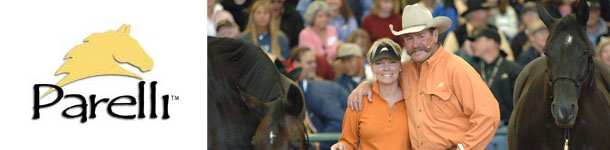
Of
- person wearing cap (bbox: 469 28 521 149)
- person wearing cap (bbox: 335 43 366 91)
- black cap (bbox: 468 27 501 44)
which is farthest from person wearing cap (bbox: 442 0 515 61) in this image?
person wearing cap (bbox: 335 43 366 91)

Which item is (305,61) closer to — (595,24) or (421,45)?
(595,24)

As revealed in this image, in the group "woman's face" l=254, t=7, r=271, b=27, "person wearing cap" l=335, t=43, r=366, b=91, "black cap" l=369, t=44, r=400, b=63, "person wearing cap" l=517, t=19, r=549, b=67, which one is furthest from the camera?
"woman's face" l=254, t=7, r=271, b=27

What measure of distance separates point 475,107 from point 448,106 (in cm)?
22

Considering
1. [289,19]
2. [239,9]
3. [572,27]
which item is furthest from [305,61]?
[572,27]

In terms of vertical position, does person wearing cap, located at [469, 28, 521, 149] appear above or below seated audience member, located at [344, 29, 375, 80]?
below

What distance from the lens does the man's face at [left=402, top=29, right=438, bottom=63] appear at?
6.24 metres

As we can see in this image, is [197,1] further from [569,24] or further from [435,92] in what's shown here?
[569,24]

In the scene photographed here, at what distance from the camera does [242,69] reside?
7.34m

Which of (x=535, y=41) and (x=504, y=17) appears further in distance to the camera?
(x=504, y=17)

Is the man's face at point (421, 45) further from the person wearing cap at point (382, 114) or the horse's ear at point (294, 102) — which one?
the horse's ear at point (294, 102)

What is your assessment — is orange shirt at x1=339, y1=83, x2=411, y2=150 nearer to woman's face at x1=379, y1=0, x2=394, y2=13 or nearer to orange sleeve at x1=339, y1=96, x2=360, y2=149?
orange sleeve at x1=339, y1=96, x2=360, y2=149

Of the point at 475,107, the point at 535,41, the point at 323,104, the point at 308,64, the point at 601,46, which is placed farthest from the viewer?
the point at 308,64

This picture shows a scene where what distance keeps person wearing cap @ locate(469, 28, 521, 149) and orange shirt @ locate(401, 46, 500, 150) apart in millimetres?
2734

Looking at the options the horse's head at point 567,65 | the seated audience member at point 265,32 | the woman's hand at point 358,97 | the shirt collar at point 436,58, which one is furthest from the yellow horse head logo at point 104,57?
the seated audience member at point 265,32
